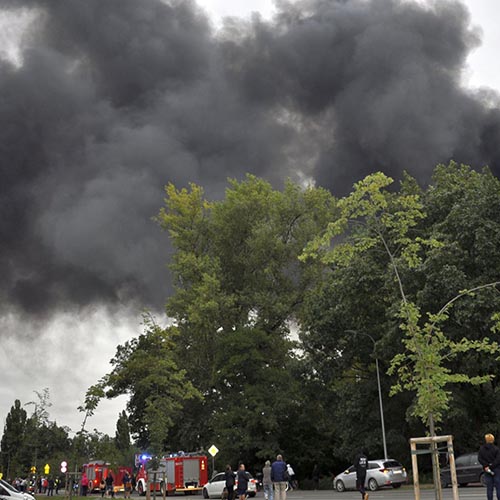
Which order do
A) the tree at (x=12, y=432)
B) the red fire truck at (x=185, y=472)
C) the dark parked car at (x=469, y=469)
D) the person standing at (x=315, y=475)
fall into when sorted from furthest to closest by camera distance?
the tree at (x=12, y=432) → the person standing at (x=315, y=475) → the red fire truck at (x=185, y=472) → the dark parked car at (x=469, y=469)

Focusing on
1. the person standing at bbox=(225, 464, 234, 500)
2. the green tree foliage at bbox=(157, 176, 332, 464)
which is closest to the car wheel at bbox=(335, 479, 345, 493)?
the green tree foliage at bbox=(157, 176, 332, 464)

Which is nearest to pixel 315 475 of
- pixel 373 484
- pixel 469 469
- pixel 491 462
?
pixel 373 484

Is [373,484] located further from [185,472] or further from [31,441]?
[31,441]

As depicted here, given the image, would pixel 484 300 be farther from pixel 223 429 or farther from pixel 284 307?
pixel 223 429

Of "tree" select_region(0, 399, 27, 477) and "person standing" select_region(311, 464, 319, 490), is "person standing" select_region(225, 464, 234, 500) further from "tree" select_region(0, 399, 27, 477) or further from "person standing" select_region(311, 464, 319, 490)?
"tree" select_region(0, 399, 27, 477)

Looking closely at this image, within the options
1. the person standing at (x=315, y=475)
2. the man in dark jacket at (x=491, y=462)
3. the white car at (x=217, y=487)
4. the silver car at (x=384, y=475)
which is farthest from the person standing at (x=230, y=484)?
the person standing at (x=315, y=475)

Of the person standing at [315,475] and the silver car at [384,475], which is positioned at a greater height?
the silver car at [384,475]

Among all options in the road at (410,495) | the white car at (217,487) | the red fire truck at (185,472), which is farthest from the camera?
the red fire truck at (185,472)

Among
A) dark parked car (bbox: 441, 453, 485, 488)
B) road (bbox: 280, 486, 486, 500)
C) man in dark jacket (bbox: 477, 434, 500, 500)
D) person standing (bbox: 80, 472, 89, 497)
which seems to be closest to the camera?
man in dark jacket (bbox: 477, 434, 500, 500)

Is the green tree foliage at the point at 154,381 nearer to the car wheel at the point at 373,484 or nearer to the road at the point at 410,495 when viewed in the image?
the road at the point at 410,495

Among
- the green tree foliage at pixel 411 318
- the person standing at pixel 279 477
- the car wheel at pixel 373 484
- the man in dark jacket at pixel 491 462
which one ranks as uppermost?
the green tree foliage at pixel 411 318

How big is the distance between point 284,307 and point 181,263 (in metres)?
9.10

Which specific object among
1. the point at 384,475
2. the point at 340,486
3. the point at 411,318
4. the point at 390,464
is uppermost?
the point at 411,318

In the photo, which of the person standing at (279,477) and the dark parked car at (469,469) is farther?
the dark parked car at (469,469)
